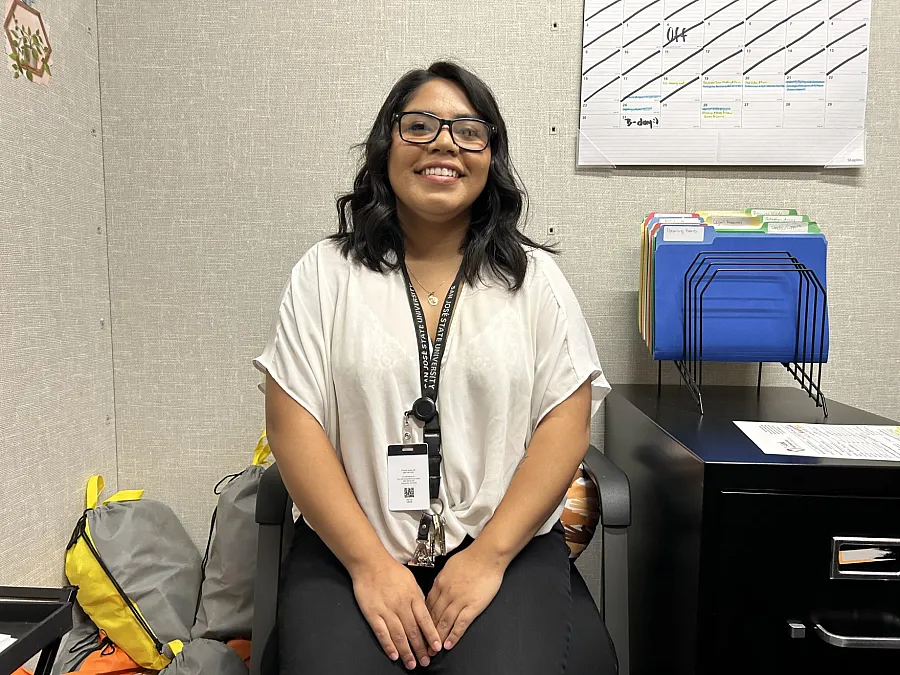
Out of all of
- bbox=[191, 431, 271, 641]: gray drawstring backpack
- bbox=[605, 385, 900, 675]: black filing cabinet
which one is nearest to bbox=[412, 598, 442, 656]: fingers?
bbox=[605, 385, 900, 675]: black filing cabinet

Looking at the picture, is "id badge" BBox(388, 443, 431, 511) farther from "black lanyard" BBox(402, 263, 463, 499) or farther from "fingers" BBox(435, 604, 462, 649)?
"fingers" BBox(435, 604, 462, 649)

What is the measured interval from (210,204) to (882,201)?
1.77m

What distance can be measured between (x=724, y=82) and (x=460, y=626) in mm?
1450

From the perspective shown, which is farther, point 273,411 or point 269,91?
point 269,91

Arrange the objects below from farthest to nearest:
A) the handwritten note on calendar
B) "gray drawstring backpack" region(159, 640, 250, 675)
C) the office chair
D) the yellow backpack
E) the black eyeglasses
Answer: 1. the handwritten note on calendar
2. the yellow backpack
3. "gray drawstring backpack" region(159, 640, 250, 675)
4. the black eyeglasses
5. the office chair

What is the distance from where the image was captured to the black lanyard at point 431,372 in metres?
1.14

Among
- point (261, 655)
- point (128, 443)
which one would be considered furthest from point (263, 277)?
point (261, 655)

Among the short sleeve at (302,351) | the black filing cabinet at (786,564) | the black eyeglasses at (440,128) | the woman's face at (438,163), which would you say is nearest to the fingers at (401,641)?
the short sleeve at (302,351)

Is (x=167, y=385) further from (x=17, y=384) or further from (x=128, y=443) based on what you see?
(x=17, y=384)

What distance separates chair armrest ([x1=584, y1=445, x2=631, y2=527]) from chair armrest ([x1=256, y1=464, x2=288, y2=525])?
0.60m

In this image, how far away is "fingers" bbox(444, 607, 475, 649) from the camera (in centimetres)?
101

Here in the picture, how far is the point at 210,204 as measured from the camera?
1.73 meters

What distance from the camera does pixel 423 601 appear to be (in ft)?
3.42

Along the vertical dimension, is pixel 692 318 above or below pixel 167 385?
above
